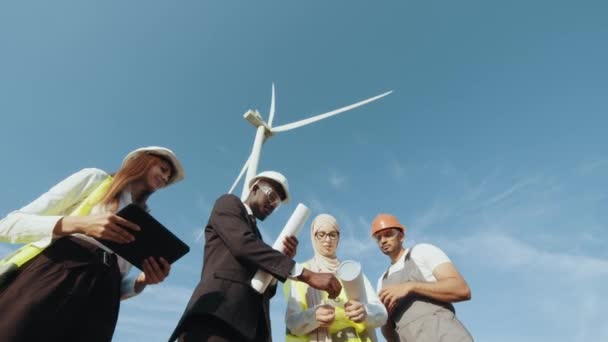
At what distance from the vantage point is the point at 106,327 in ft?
11.1

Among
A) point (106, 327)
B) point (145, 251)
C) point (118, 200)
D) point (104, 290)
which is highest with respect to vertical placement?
point (118, 200)

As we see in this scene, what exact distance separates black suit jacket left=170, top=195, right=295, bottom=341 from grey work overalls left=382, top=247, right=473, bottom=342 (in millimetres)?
2143

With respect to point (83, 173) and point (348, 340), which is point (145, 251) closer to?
point (83, 173)

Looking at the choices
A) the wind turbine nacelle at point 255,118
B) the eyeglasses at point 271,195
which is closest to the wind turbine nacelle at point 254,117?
the wind turbine nacelle at point 255,118

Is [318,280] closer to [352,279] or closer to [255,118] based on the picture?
[352,279]

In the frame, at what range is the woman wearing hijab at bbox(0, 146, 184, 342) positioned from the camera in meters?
2.90

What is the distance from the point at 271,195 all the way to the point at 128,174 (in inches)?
62.7

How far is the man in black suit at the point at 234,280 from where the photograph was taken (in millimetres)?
3412

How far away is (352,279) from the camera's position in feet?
15.3

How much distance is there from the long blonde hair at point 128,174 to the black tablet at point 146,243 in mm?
464

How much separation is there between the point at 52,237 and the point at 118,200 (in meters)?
0.71

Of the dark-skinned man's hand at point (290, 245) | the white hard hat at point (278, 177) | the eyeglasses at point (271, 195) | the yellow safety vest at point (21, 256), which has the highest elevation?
the white hard hat at point (278, 177)

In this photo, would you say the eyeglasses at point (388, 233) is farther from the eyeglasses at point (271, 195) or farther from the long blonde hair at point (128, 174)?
the long blonde hair at point (128, 174)

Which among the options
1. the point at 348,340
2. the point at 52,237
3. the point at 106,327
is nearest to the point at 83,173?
the point at 52,237
